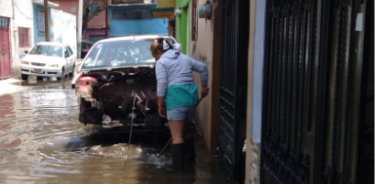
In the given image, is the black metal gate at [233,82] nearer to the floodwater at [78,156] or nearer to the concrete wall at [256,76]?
the floodwater at [78,156]

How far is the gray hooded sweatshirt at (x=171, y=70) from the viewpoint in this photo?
4.86m

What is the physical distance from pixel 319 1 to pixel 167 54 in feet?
9.05

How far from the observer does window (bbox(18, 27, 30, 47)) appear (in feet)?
69.2

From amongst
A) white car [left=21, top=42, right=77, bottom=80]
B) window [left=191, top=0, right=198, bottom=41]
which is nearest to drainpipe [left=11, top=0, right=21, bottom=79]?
white car [left=21, top=42, right=77, bottom=80]

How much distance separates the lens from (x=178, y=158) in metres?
5.02

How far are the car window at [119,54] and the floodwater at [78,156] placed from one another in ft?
4.25

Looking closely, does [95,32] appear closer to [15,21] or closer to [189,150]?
[15,21]

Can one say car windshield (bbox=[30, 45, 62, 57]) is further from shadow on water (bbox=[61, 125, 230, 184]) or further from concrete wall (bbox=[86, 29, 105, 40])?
concrete wall (bbox=[86, 29, 105, 40])

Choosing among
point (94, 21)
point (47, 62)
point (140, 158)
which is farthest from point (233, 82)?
point (94, 21)

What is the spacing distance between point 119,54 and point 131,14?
1170 inches

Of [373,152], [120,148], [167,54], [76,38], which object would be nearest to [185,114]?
[167,54]

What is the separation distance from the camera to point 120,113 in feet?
22.8

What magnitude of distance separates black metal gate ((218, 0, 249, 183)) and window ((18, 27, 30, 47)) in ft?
60.0

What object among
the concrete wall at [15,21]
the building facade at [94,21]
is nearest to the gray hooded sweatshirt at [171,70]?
the concrete wall at [15,21]
